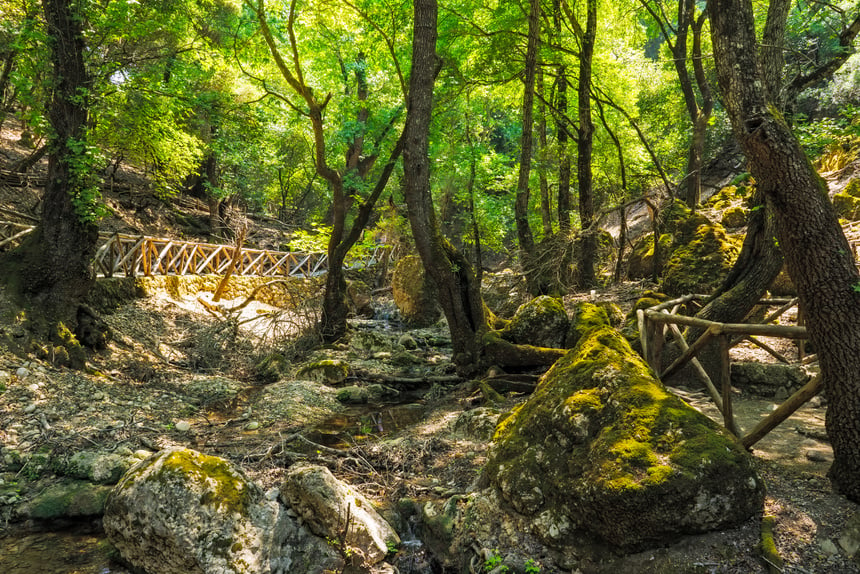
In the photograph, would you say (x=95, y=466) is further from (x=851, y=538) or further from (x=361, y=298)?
(x=361, y=298)

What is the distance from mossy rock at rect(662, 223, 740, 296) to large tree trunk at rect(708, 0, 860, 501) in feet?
15.7

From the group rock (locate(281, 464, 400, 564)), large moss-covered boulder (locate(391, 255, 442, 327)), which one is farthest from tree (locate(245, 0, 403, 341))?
rock (locate(281, 464, 400, 564))

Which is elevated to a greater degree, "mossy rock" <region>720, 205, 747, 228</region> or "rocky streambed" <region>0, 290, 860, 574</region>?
"mossy rock" <region>720, 205, 747, 228</region>

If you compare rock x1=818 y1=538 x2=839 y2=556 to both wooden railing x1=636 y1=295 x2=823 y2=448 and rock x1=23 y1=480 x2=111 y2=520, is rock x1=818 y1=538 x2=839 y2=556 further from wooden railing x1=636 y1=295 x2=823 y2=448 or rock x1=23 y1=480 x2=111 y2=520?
rock x1=23 y1=480 x2=111 y2=520

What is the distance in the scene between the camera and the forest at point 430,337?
9.61 feet

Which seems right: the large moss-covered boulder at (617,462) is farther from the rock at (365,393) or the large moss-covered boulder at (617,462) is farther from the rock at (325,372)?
the rock at (325,372)

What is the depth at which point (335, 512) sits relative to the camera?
139 inches

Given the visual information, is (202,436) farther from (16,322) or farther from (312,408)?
(16,322)

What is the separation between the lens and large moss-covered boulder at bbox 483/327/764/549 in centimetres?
263

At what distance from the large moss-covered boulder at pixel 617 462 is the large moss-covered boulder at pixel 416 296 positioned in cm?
1062

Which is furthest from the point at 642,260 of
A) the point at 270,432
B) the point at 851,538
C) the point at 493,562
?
the point at 493,562

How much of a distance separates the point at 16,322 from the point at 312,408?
13.7 ft

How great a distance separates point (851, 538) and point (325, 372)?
7.39 metres

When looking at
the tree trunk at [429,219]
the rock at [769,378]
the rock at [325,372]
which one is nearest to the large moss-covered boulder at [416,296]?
the rock at [325,372]
